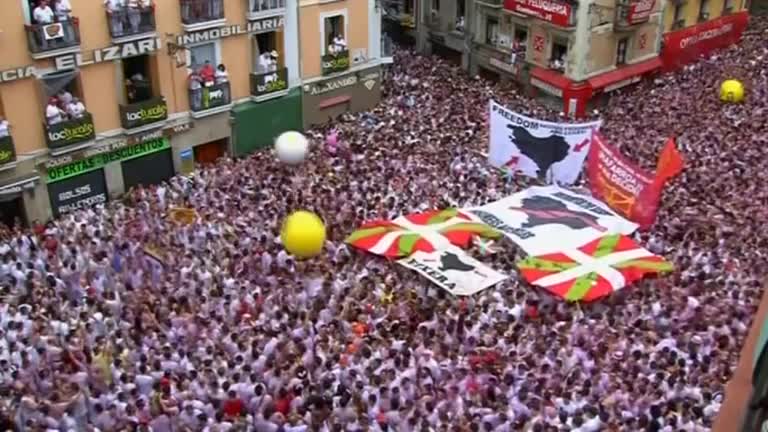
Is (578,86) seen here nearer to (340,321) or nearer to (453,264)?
(453,264)

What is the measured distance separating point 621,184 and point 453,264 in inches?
184

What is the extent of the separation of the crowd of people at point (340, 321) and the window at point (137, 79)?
2.33 meters

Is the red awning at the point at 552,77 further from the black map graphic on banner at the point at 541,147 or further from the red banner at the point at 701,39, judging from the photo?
the black map graphic on banner at the point at 541,147

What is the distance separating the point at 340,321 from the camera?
14156 mm

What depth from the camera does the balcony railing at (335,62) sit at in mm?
24953

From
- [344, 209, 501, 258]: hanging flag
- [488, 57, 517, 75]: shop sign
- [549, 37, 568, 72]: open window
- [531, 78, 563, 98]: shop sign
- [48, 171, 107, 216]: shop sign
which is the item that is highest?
[549, 37, 568, 72]: open window

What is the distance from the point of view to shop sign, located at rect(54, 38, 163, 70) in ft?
64.5

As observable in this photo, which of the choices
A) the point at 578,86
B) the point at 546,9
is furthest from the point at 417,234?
the point at 546,9

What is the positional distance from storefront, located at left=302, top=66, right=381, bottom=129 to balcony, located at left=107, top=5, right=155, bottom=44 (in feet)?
17.7

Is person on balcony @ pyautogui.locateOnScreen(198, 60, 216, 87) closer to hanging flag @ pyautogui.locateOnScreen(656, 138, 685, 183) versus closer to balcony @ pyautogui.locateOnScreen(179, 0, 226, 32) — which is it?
balcony @ pyautogui.locateOnScreen(179, 0, 226, 32)

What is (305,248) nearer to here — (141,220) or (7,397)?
(141,220)

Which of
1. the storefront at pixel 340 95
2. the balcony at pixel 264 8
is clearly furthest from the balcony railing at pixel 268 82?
the balcony at pixel 264 8

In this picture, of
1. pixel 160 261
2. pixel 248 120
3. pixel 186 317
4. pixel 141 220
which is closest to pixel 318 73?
pixel 248 120

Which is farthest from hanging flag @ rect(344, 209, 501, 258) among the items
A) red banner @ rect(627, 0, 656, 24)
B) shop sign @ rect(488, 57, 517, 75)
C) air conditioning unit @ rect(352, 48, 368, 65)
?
red banner @ rect(627, 0, 656, 24)
